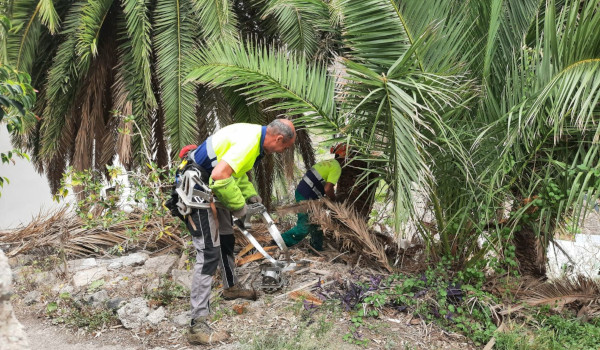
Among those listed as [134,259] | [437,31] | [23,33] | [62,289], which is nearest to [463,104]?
[437,31]

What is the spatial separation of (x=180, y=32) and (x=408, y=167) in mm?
3613

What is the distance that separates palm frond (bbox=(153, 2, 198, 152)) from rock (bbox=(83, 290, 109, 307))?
2050 mm

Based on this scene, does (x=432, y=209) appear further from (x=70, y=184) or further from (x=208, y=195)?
(x=70, y=184)

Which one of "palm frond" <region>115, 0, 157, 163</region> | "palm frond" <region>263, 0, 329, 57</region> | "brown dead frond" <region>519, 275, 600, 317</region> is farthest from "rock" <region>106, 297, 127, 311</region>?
"brown dead frond" <region>519, 275, 600, 317</region>

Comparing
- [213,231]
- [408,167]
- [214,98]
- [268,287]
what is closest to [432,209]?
[408,167]

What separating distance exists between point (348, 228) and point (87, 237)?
9.88 ft

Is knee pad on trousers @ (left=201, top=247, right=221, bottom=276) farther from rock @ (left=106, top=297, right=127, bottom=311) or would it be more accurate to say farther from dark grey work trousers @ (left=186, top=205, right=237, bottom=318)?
rock @ (left=106, top=297, right=127, bottom=311)

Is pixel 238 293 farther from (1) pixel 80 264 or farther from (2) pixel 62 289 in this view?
(1) pixel 80 264

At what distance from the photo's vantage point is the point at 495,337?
430cm

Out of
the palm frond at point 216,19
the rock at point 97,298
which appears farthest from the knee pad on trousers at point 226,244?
the palm frond at point 216,19

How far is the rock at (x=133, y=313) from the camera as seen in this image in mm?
4639

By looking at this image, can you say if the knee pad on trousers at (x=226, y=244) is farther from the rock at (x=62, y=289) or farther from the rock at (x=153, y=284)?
the rock at (x=62, y=289)

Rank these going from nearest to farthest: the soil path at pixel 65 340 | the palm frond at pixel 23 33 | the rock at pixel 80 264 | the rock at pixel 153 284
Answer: the soil path at pixel 65 340
the rock at pixel 153 284
the rock at pixel 80 264
the palm frond at pixel 23 33

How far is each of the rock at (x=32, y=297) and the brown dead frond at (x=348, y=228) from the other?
108 inches
